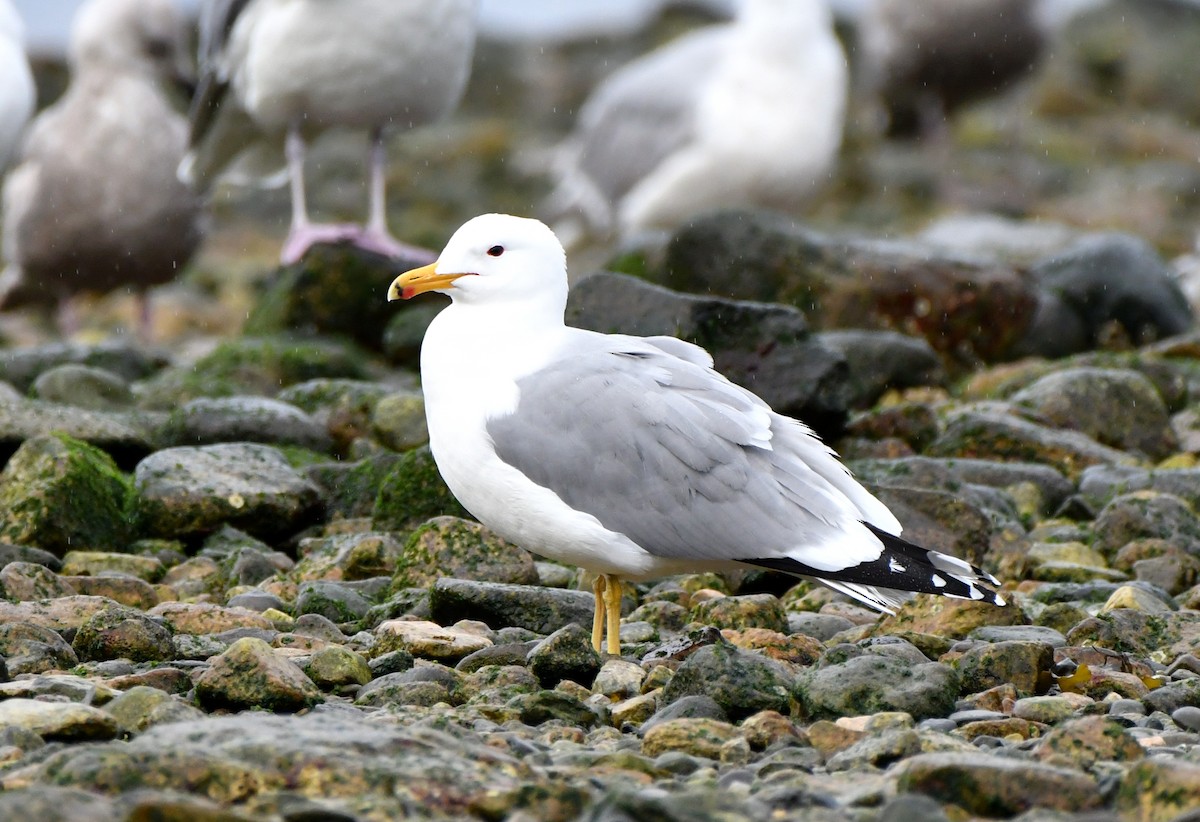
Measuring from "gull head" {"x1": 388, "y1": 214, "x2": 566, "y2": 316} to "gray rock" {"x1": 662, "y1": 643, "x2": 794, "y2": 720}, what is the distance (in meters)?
1.35

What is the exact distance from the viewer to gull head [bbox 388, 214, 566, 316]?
5.00 meters

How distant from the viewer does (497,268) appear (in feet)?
16.5

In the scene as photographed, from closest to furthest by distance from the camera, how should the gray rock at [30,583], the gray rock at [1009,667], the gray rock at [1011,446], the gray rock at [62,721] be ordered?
1. the gray rock at [62,721]
2. the gray rock at [1009,667]
3. the gray rock at [30,583]
4. the gray rock at [1011,446]

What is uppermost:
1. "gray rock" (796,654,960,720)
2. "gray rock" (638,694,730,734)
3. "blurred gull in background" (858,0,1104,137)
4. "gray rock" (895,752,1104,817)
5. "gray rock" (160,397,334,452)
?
"blurred gull in background" (858,0,1104,137)

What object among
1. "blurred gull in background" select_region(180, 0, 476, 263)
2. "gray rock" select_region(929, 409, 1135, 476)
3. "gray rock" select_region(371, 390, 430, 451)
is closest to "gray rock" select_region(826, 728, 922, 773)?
"gray rock" select_region(929, 409, 1135, 476)

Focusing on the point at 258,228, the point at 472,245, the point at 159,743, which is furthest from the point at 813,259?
the point at 258,228

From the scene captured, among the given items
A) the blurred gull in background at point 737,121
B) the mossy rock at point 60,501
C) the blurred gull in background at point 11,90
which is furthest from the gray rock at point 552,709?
the blurred gull in background at point 737,121

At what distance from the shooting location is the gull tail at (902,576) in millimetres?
4348

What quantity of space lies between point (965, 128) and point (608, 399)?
1987cm

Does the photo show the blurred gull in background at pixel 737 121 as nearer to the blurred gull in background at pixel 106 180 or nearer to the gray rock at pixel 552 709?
the blurred gull in background at pixel 106 180

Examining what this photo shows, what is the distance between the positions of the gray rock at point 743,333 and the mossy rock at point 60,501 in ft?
6.32

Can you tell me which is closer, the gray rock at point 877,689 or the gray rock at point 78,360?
the gray rock at point 877,689

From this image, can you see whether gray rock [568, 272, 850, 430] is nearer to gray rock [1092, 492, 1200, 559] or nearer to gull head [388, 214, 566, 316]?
gray rock [1092, 492, 1200, 559]

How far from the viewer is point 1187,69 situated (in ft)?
85.0
